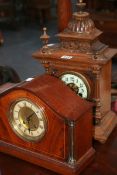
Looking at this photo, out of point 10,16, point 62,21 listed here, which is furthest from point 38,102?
point 10,16

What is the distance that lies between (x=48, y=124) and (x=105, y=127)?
0.88 feet

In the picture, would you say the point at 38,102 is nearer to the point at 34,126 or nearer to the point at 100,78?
the point at 34,126

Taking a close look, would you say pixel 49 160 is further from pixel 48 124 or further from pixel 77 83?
pixel 77 83

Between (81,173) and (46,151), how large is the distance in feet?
0.37

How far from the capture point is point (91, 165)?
3.36 ft

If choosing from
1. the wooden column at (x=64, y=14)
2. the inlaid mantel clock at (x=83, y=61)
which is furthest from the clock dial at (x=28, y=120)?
the wooden column at (x=64, y=14)

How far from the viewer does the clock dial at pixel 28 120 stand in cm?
97

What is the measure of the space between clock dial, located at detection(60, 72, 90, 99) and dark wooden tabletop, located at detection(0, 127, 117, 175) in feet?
0.58

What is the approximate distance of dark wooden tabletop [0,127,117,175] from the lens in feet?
3.26

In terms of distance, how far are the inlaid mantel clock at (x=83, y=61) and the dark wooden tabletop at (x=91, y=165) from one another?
58mm

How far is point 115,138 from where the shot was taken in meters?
1.17

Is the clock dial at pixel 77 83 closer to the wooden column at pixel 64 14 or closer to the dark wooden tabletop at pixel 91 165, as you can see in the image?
the dark wooden tabletop at pixel 91 165

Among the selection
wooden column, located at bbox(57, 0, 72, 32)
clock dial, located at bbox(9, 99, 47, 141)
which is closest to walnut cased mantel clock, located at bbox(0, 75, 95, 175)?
clock dial, located at bbox(9, 99, 47, 141)

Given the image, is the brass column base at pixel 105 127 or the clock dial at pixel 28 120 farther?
the brass column base at pixel 105 127
